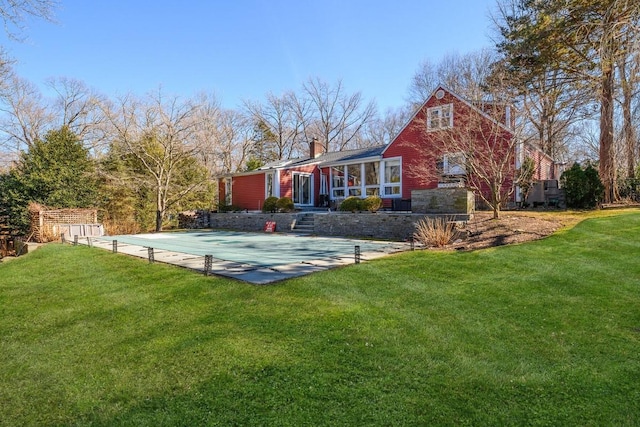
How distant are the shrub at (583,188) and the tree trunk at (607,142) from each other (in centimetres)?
64

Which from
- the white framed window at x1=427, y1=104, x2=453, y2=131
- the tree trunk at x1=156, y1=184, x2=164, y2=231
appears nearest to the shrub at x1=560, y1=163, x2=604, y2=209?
the white framed window at x1=427, y1=104, x2=453, y2=131

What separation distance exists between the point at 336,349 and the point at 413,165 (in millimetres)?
14214

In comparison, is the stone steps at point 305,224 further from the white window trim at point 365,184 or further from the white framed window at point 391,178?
the white framed window at point 391,178

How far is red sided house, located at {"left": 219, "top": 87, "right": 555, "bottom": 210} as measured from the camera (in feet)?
41.3

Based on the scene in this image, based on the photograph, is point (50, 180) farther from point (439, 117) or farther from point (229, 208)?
point (439, 117)

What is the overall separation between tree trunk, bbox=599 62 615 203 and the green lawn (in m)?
9.28

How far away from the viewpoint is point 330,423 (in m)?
2.25

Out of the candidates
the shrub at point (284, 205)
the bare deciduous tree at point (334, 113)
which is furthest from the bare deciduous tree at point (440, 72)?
the shrub at point (284, 205)

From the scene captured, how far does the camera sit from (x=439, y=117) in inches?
575

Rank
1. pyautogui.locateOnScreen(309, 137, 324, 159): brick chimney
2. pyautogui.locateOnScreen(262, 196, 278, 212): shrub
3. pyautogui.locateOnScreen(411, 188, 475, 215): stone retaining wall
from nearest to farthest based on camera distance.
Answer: pyautogui.locateOnScreen(411, 188, 475, 215): stone retaining wall → pyautogui.locateOnScreen(262, 196, 278, 212): shrub → pyautogui.locateOnScreen(309, 137, 324, 159): brick chimney

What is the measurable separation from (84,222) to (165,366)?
16461mm

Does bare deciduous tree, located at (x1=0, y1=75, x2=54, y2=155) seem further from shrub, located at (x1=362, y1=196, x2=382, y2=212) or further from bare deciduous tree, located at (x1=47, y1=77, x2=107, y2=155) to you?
shrub, located at (x1=362, y1=196, x2=382, y2=212)

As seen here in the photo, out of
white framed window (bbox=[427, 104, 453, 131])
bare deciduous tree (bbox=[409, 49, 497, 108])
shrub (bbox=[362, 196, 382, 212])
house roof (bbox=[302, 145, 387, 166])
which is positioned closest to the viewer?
shrub (bbox=[362, 196, 382, 212])

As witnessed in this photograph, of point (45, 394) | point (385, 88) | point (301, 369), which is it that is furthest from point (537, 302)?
point (385, 88)
